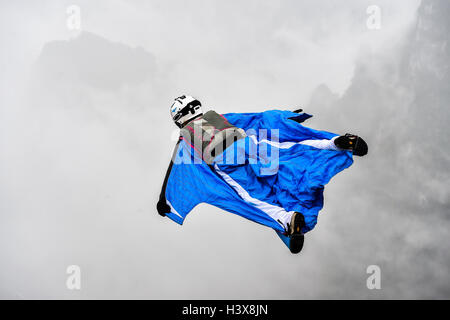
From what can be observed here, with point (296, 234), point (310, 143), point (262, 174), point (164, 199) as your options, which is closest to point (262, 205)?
point (262, 174)

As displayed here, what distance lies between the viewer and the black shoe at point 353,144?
426 centimetres

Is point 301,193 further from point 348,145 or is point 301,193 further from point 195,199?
point 195,199

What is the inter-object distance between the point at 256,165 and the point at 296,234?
1.20 meters

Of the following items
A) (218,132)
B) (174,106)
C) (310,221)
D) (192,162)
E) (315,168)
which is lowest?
(310,221)

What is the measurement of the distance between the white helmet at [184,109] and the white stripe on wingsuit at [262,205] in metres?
0.94

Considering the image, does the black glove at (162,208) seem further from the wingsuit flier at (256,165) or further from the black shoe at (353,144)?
the black shoe at (353,144)

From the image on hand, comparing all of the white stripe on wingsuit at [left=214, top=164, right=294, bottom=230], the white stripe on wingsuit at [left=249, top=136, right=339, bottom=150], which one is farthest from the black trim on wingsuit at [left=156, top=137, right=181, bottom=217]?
the white stripe on wingsuit at [left=249, top=136, right=339, bottom=150]

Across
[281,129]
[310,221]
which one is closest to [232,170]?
[281,129]

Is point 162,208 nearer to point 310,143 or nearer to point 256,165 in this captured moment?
point 256,165

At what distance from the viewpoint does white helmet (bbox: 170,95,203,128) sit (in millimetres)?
5395

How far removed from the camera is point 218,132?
202 inches

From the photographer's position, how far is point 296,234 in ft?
13.0

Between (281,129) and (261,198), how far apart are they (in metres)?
1.16

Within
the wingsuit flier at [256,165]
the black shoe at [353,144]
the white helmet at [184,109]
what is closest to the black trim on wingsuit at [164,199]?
the wingsuit flier at [256,165]
